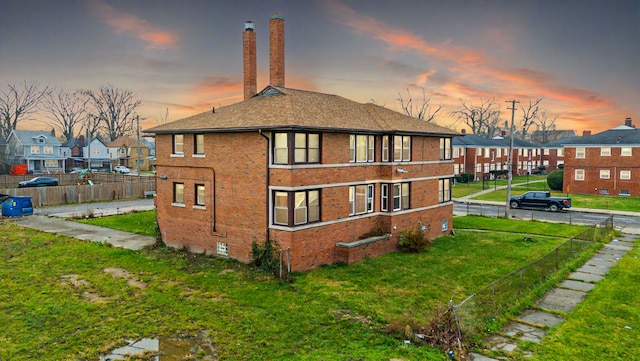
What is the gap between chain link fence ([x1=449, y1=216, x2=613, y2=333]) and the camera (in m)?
13.3

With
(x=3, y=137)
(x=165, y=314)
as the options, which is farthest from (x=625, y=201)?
(x=3, y=137)

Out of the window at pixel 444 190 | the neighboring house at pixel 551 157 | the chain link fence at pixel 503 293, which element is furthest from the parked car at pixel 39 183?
the neighboring house at pixel 551 157

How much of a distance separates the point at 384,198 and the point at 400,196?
46.1 inches

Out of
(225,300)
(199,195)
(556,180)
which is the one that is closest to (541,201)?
(556,180)

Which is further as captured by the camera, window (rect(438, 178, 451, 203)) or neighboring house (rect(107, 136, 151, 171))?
neighboring house (rect(107, 136, 151, 171))

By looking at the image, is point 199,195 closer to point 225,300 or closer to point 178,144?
point 178,144

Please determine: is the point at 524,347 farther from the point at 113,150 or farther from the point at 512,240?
→ the point at 113,150

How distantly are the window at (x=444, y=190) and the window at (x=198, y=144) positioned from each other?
15.3 m

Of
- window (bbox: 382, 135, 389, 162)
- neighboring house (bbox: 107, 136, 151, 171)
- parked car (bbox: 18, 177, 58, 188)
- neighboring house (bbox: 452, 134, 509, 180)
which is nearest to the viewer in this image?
window (bbox: 382, 135, 389, 162)

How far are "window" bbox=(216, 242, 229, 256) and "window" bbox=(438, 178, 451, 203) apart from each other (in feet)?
48.0

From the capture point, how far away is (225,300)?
53.3 ft

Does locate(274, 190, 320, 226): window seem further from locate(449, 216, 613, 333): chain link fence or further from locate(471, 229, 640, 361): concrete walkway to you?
locate(471, 229, 640, 361): concrete walkway

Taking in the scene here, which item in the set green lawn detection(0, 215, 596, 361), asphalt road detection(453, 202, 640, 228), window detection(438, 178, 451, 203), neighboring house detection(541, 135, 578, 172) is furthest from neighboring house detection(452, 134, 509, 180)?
green lawn detection(0, 215, 596, 361)

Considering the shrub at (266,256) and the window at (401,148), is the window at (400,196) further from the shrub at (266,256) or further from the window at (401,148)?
the shrub at (266,256)
